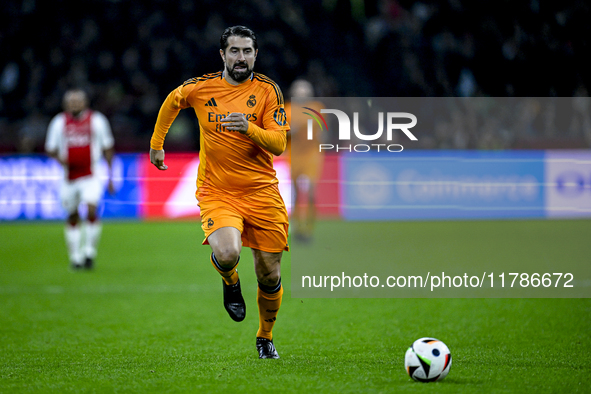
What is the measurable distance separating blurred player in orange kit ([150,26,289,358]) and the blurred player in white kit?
183 inches

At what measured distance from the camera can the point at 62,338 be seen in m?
5.15

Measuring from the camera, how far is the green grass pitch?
3.72 m

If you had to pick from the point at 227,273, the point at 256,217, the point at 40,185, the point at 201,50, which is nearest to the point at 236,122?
the point at 256,217

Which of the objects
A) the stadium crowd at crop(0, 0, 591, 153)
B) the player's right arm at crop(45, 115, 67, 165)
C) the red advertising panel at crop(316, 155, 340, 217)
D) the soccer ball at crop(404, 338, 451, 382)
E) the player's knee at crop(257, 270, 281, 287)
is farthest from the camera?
the stadium crowd at crop(0, 0, 591, 153)

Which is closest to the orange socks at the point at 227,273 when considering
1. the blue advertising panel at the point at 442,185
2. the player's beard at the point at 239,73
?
Answer: the player's beard at the point at 239,73

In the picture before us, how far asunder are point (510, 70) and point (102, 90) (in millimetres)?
8432

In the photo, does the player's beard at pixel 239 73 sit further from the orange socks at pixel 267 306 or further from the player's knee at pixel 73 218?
the player's knee at pixel 73 218

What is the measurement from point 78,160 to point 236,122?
5445 mm

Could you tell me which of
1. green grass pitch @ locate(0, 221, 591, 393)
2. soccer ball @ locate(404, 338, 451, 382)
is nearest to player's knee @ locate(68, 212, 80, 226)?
Result: green grass pitch @ locate(0, 221, 591, 393)

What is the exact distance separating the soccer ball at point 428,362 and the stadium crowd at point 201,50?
31.0 feet

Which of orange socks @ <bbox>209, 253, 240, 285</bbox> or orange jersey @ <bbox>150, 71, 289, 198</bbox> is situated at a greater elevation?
orange jersey @ <bbox>150, 71, 289, 198</bbox>

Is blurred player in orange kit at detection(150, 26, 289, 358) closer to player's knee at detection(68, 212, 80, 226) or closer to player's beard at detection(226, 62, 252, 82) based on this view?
player's beard at detection(226, 62, 252, 82)

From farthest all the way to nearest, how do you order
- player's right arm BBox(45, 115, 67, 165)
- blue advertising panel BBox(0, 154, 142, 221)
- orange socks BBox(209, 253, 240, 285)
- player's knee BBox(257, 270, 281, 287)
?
blue advertising panel BBox(0, 154, 142, 221) → player's right arm BBox(45, 115, 67, 165) → player's knee BBox(257, 270, 281, 287) → orange socks BBox(209, 253, 240, 285)

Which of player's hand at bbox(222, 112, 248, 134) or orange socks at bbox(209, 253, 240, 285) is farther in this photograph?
orange socks at bbox(209, 253, 240, 285)
